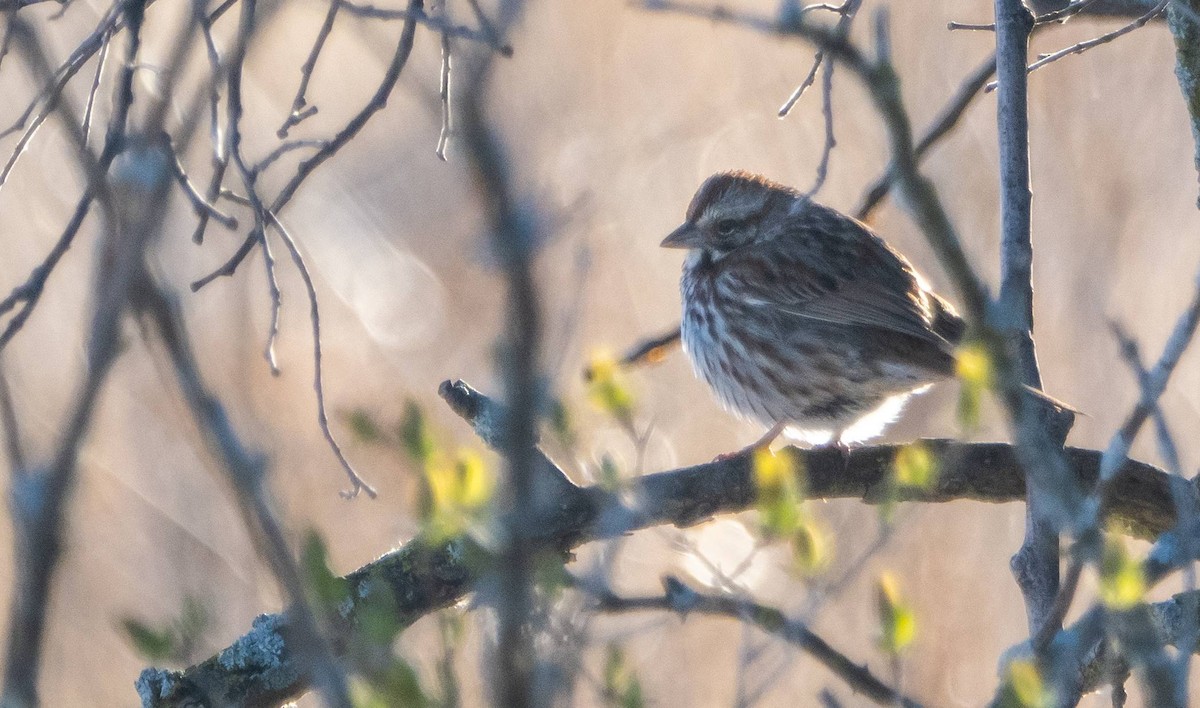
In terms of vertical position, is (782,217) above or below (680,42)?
below

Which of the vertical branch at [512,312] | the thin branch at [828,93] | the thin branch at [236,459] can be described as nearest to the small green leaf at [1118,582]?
the vertical branch at [512,312]

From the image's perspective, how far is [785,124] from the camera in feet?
24.1

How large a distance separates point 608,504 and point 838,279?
2.67 m

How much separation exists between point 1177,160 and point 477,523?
18.7 feet

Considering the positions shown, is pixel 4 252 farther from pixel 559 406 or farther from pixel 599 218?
pixel 559 406

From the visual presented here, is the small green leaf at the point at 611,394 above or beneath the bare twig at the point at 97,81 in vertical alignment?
beneath

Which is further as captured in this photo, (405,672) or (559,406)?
(559,406)

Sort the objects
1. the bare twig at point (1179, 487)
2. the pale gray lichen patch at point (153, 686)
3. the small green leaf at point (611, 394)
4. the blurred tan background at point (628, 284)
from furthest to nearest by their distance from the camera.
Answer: the blurred tan background at point (628, 284) → the pale gray lichen patch at point (153, 686) → the small green leaf at point (611, 394) → the bare twig at point (1179, 487)

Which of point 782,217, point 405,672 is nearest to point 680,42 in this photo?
point 782,217

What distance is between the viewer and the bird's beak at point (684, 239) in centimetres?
559

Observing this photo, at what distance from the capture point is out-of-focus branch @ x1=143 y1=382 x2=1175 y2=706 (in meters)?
3.18

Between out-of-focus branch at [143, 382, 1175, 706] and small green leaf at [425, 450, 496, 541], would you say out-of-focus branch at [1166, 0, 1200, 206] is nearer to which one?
out-of-focus branch at [143, 382, 1175, 706]

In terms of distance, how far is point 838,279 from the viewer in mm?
5250

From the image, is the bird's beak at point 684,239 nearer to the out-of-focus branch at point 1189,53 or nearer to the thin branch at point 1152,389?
the out-of-focus branch at point 1189,53
